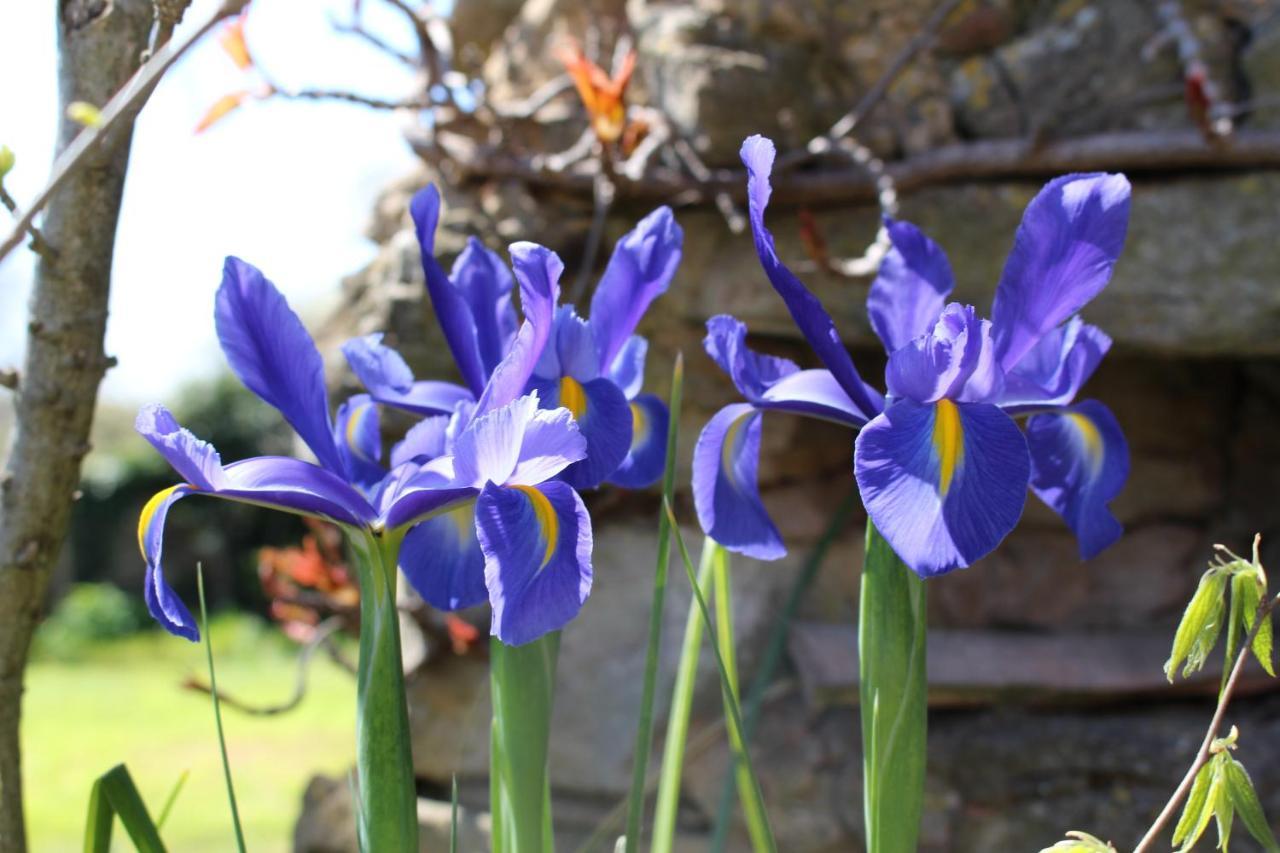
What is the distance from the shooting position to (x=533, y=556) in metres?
0.90

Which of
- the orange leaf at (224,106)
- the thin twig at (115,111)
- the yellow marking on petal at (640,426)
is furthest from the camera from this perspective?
the orange leaf at (224,106)

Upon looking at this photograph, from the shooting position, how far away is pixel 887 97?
215 cm

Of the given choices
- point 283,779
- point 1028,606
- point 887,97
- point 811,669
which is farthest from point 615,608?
point 283,779

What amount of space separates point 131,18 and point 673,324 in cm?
108

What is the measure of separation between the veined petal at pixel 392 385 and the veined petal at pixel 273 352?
0.36 ft

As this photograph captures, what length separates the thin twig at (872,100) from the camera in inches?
76.5

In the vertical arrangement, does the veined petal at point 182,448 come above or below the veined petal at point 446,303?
below

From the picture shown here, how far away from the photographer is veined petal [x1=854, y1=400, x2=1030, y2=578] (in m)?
0.88

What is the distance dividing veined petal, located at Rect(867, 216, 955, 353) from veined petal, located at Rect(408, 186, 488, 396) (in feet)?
1.26

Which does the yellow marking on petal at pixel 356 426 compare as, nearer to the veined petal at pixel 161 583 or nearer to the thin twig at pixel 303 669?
the veined petal at pixel 161 583

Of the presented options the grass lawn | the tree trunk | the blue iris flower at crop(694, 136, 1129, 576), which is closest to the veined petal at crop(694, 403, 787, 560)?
the blue iris flower at crop(694, 136, 1129, 576)

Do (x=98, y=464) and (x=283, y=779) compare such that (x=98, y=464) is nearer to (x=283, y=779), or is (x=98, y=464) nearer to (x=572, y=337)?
(x=283, y=779)

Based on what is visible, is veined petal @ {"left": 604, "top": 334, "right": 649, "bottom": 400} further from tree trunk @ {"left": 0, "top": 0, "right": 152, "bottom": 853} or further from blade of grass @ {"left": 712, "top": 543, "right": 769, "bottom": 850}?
tree trunk @ {"left": 0, "top": 0, "right": 152, "bottom": 853}

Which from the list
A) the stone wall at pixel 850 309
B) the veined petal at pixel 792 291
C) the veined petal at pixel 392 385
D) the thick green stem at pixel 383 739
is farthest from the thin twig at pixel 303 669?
the veined petal at pixel 792 291
